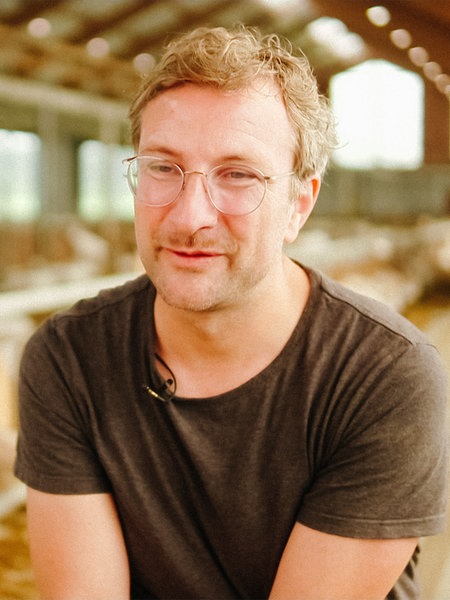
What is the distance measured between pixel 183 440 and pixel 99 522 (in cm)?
21

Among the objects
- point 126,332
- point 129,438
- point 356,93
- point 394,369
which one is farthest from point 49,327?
point 356,93

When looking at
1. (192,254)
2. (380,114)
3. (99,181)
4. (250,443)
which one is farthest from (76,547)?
(380,114)

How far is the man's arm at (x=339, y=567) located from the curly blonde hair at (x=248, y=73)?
0.60 metres

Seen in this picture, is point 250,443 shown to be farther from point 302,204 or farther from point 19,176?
point 19,176

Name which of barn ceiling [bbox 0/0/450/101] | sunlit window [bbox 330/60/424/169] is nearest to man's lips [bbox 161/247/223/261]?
barn ceiling [bbox 0/0/450/101]

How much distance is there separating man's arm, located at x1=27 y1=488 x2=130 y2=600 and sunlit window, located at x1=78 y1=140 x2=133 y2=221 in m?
8.83

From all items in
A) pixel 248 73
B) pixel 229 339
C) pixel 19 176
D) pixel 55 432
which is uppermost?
pixel 19 176

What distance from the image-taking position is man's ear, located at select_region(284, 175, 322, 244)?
1.25 metres

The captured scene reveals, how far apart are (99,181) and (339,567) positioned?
954 centimetres

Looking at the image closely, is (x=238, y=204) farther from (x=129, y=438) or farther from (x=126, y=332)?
(x=129, y=438)

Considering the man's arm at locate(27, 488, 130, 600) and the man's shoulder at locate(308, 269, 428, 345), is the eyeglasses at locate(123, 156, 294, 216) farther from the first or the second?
the man's arm at locate(27, 488, 130, 600)

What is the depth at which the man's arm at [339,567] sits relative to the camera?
3.42ft

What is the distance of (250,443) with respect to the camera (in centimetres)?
112

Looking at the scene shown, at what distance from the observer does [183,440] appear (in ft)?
3.72
